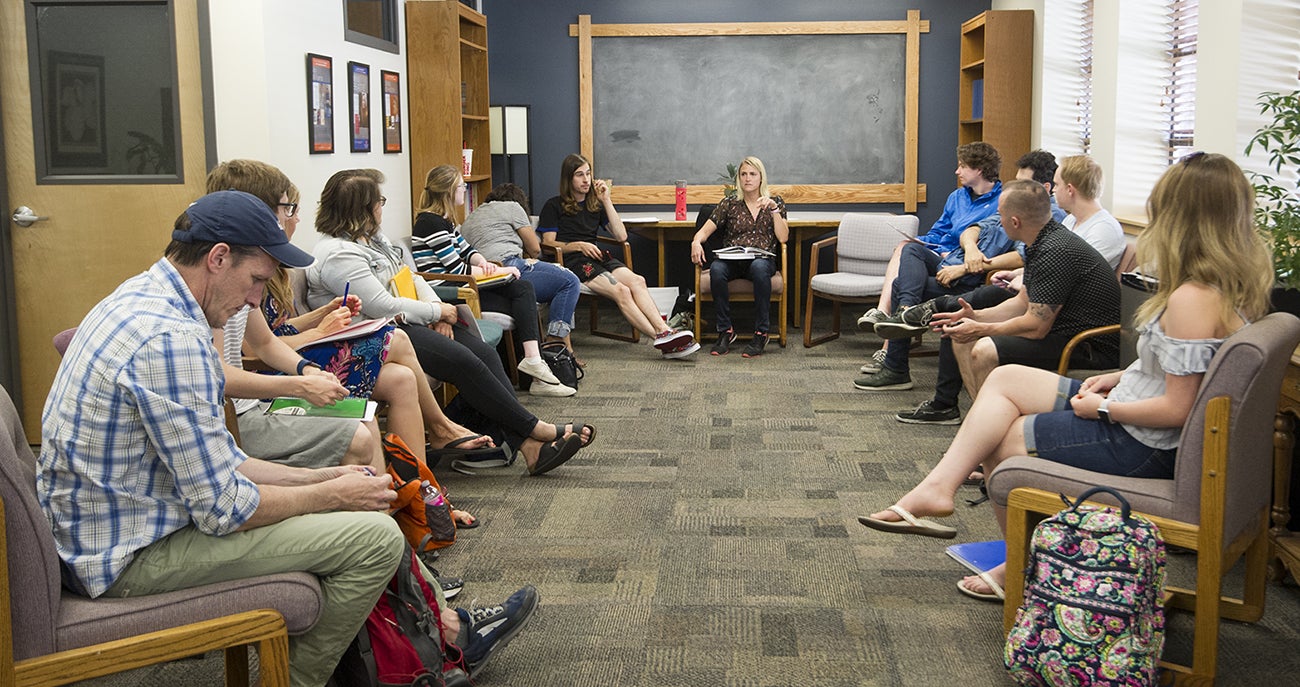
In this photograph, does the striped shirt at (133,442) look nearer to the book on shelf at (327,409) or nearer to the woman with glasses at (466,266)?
the book on shelf at (327,409)

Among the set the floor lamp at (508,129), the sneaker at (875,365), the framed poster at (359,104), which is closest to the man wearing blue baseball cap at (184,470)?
the framed poster at (359,104)

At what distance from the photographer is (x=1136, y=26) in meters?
6.65

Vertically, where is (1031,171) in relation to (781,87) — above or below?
below

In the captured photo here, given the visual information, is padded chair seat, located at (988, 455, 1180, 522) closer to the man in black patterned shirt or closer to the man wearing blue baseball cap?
the man wearing blue baseball cap

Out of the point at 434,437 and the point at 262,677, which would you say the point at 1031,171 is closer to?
the point at 434,437

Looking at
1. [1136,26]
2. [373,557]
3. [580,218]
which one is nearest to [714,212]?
[580,218]

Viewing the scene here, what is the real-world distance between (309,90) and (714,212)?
3112 mm

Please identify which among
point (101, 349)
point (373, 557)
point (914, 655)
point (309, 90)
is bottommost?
point (914, 655)

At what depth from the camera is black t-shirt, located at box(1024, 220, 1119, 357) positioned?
4.62 metres

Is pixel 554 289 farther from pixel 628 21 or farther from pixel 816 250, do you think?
pixel 628 21

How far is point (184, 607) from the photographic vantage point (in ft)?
7.43

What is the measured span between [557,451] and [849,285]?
3445 mm

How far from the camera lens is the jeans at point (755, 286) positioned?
779cm

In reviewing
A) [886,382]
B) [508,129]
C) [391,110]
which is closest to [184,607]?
[886,382]
